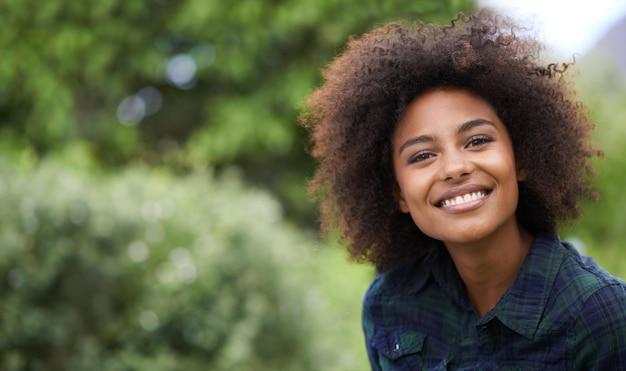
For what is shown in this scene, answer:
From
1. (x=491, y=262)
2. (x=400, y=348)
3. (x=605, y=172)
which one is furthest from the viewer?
(x=605, y=172)

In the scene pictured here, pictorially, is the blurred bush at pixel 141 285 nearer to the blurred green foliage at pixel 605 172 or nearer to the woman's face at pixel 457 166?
the woman's face at pixel 457 166

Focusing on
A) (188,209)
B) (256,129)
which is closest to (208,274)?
(188,209)

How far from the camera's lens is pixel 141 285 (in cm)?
A: 462

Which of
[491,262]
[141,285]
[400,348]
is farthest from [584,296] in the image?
[141,285]

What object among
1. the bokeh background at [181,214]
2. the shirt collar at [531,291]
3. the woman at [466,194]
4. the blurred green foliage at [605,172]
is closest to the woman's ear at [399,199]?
the woman at [466,194]

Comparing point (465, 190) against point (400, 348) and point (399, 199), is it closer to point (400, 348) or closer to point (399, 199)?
point (399, 199)

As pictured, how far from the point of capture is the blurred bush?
173 inches

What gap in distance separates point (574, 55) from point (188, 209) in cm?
288

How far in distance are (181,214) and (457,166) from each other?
2893 millimetres

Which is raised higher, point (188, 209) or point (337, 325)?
point (188, 209)

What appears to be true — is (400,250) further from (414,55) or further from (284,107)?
(284,107)

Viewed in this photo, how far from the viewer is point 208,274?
4.62 meters

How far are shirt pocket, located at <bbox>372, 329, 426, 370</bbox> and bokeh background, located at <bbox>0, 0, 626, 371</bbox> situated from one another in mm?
1205

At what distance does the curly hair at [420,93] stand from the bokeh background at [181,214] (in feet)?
2.73
